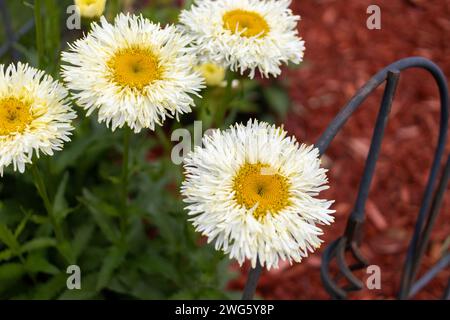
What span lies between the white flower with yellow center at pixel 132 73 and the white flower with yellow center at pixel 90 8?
0.14 m

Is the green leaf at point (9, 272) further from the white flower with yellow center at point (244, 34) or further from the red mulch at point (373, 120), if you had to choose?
the red mulch at point (373, 120)

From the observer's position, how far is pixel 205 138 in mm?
891

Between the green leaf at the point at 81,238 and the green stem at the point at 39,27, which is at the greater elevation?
the green stem at the point at 39,27

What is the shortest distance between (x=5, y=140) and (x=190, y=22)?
41cm

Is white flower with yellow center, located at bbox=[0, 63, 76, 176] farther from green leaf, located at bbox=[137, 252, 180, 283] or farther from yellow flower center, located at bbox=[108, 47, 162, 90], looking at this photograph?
green leaf, located at bbox=[137, 252, 180, 283]

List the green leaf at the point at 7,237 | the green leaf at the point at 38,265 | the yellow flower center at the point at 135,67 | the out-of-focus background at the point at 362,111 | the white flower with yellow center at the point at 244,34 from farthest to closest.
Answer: the out-of-focus background at the point at 362,111
the green leaf at the point at 38,265
the green leaf at the point at 7,237
the white flower with yellow center at the point at 244,34
the yellow flower center at the point at 135,67

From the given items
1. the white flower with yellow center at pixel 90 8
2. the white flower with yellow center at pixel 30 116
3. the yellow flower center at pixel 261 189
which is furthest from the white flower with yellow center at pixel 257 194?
the white flower with yellow center at pixel 90 8

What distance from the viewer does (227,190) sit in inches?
34.4

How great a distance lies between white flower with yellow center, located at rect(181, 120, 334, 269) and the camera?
2.75 feet

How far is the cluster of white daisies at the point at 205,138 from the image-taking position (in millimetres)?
850

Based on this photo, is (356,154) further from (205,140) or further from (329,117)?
(205,140)

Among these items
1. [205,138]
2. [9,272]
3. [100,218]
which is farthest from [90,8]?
[9,272]

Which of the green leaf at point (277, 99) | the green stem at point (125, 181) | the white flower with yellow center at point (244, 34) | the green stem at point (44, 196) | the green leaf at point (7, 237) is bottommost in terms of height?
the green leaf at point (7, 237)

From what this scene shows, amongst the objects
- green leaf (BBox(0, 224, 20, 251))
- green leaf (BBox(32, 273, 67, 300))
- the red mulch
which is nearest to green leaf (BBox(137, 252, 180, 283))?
green leaf (BBox(32, 273, 67, 300))
